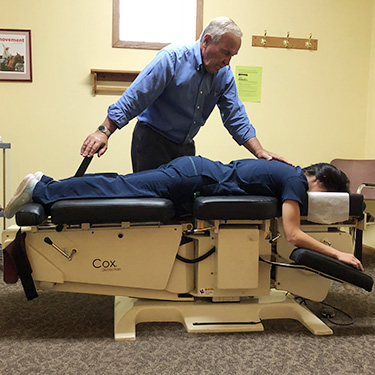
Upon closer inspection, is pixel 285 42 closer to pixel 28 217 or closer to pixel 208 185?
pixel 208 185

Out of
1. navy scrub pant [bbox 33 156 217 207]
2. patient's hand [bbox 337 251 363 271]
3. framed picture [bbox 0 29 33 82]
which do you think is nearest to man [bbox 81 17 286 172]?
navy scrub pant [bbox 33 156 217 207]

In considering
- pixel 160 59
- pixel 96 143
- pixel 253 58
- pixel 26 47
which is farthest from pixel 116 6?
pixel 96 143

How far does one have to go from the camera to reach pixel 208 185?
5.68ft

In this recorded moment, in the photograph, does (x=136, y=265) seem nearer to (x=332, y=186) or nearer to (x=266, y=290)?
(x=266, y=290)

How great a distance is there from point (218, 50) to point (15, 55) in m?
1.73

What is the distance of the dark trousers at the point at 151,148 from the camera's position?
2.08m

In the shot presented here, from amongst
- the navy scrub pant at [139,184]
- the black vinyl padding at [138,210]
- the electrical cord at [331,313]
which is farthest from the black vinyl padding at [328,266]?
the navy scrub pant at [139,184]

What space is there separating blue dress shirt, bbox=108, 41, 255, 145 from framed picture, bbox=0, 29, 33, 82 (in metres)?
1.30

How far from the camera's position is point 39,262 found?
1.59m

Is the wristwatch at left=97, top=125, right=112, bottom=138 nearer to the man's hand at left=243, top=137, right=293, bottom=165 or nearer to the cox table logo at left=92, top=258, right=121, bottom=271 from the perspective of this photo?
the cox table logo at left=92, top=258, right=121, bottom=271

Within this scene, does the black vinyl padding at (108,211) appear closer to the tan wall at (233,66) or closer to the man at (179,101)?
the man at (179,101)

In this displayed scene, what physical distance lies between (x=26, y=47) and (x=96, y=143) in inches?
66.1

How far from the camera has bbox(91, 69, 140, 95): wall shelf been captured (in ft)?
9.59

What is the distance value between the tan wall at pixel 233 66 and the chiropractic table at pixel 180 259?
4.60 feet
